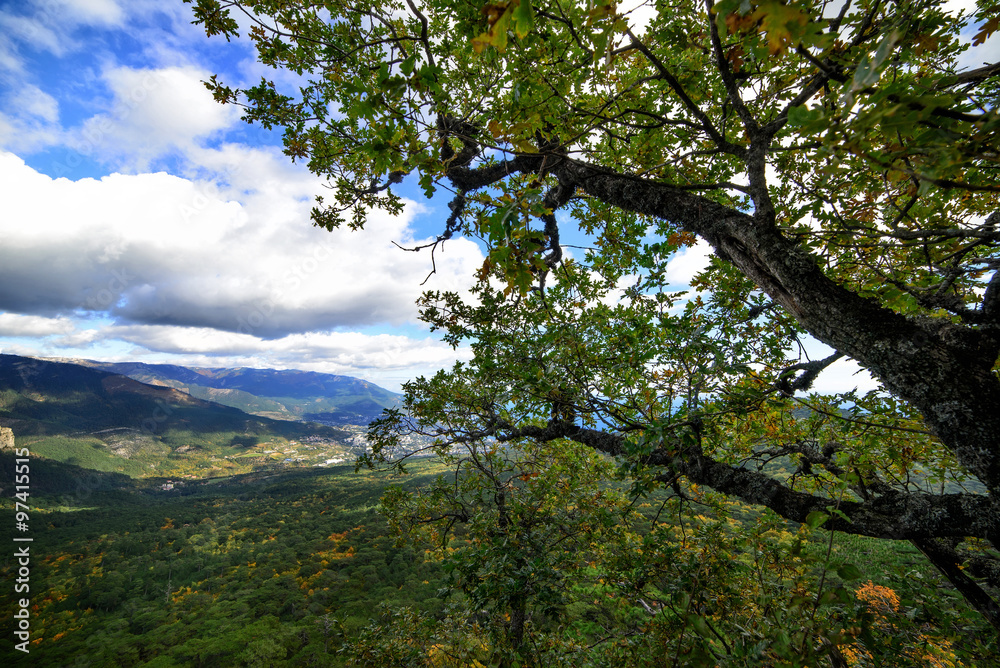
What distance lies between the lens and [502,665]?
4.67 meters

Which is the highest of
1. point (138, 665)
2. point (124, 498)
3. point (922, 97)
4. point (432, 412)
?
point (922, 97)

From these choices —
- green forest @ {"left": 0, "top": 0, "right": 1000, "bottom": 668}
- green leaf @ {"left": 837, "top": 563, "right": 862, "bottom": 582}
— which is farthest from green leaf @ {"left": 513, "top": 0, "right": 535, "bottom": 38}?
green leaf @ {"left": 837, "top": 563, "right": 862, "bottom": 582}

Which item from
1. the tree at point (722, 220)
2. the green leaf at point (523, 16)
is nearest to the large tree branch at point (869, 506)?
the tree at point (722, 220)

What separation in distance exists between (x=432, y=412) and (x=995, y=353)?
629 centimetres

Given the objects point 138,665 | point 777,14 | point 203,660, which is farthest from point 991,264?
point 138,665

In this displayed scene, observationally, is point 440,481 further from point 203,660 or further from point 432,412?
point 203,660

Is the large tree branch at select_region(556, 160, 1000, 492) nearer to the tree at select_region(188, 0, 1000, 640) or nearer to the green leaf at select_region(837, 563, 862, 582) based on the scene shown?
the tree at select_region(188, 0, 1000, 640)

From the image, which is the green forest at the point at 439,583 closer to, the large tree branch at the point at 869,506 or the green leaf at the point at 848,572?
the green leaf at the point at 848,572

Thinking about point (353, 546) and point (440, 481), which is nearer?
point (440, 481)

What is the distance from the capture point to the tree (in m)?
1.92

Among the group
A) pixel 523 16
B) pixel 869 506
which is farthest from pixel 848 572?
pixel 523 16

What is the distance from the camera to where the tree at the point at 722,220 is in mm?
1921

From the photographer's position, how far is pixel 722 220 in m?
3.63

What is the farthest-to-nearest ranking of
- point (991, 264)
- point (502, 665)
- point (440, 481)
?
point (440, 481) → point (502, 665) → point (991, 264)
